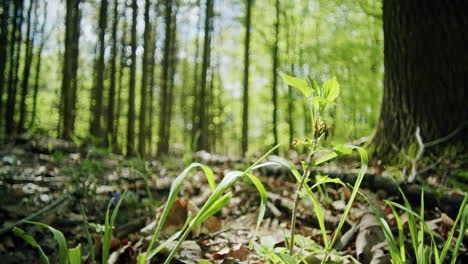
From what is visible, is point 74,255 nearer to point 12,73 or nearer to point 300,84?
point 300,84

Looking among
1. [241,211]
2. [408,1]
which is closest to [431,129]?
[408,1]

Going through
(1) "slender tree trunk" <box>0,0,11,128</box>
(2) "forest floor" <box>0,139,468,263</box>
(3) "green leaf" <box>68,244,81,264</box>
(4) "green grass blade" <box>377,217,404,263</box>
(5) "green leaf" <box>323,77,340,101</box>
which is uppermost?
(1) "slender tree trunk" <box>0,0,11,128</box>

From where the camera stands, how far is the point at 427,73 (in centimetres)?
270

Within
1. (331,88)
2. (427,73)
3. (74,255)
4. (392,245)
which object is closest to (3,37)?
(74,255)

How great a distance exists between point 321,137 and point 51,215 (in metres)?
2.10

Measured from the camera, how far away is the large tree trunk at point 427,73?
2629 millimetres

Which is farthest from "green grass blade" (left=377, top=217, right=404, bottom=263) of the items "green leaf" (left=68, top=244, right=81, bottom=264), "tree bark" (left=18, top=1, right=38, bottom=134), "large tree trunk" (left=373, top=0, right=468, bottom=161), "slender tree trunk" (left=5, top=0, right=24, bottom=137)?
"tree bark" (left=18, top=1, right=38, bottom=134)

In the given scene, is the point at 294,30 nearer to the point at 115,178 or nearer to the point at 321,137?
the point at 115,178

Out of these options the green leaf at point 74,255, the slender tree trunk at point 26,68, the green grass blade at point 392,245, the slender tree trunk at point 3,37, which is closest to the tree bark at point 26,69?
the slender tree trunk at point 26,68

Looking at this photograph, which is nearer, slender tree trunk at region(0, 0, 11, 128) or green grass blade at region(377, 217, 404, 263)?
green grass blade at region(377, 217, 404, 263)

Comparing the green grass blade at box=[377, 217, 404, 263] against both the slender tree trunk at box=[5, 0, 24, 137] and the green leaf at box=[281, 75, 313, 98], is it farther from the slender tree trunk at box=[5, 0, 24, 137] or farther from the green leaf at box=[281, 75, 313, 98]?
the slender tree trunk at box=[5, 0, 24, 137]

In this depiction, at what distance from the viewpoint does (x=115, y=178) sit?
3.14 metres

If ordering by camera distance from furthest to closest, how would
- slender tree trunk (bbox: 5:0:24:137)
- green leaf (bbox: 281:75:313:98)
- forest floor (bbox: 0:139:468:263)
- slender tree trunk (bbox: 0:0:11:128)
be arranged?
slender tree trunk (bbox: 5:0:24:137)
slender tree trunk (bbox: 0:0:11:128)
forest floor (bbox: 0:139:468:263)
green leaf (bbox: 281:75:313:98)

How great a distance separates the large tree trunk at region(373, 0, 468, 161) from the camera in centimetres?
263
